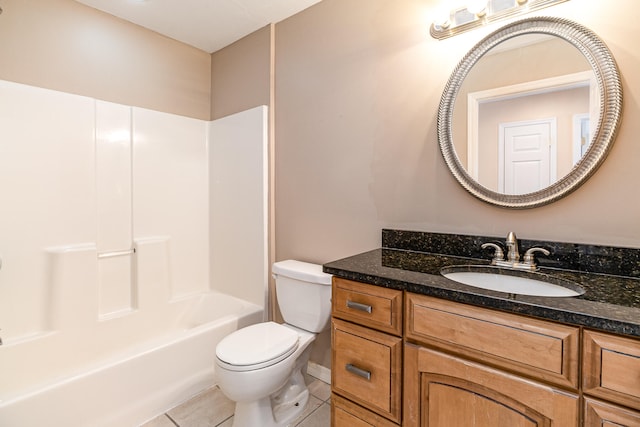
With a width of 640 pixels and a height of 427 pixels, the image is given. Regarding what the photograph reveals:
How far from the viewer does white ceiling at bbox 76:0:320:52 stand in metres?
1.99

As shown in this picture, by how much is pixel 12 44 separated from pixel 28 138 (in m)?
0.53

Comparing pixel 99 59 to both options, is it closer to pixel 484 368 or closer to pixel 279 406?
pixel 279 406

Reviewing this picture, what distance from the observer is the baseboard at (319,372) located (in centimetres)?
203

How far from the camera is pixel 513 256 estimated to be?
1271mm

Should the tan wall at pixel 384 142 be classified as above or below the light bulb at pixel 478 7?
below

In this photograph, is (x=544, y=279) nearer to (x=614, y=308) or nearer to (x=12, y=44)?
(x=614, y=308)

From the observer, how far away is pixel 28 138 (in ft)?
5.94

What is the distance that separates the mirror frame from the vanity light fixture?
6 cm

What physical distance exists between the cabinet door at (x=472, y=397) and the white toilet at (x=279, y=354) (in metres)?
0.70

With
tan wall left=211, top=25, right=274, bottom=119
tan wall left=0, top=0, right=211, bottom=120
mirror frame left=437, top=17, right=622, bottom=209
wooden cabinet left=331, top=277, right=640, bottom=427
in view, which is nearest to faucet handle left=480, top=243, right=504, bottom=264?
mirror frame left=437, top=17, right=622, bottom=209

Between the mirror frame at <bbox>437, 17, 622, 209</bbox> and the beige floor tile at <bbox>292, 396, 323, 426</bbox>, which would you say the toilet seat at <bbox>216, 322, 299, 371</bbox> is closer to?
the beige floor tile at <bbox>292, 396, 323, 426</bbox>

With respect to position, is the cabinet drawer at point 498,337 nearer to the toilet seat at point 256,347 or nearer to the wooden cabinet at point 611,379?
the wooden cabinet at point 611,379

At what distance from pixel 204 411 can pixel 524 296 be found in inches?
69.6

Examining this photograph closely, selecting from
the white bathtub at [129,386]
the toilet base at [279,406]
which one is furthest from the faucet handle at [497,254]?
the white bathtub at [129,386]
